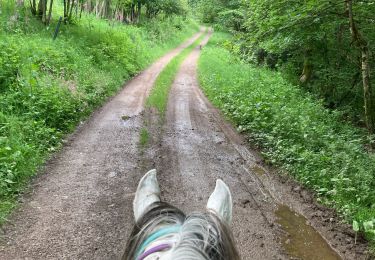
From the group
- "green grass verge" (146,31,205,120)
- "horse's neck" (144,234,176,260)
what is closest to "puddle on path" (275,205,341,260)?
"horse's neck" (144,234,176,260)

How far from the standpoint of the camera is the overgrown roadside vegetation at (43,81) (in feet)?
17.9

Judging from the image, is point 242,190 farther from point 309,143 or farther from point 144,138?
point 144,138

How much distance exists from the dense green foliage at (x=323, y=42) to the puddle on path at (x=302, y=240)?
4.04 meters

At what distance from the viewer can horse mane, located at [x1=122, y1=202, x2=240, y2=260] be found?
101 cm

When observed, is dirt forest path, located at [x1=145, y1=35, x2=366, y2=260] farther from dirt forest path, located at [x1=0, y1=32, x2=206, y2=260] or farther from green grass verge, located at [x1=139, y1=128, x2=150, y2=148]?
dirt forest path, located at [x1=0, y1=32, x2=206, y2=260]

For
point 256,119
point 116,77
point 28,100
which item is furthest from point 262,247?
point 116,77

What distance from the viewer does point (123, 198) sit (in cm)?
482

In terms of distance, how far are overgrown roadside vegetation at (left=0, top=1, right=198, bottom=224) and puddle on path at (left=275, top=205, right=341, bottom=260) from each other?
11.5 feet

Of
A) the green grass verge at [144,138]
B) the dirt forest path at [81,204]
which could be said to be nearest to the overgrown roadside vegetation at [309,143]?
the green grass verge at [144,138]

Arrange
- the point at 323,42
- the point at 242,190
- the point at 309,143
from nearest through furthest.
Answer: the point at 242,190, the point at 309,143, the point at 323,42

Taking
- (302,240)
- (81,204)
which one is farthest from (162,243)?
(81,204)

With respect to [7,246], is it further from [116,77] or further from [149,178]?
[116,77]

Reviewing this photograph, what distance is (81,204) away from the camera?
4629mm

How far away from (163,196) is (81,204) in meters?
1.13
